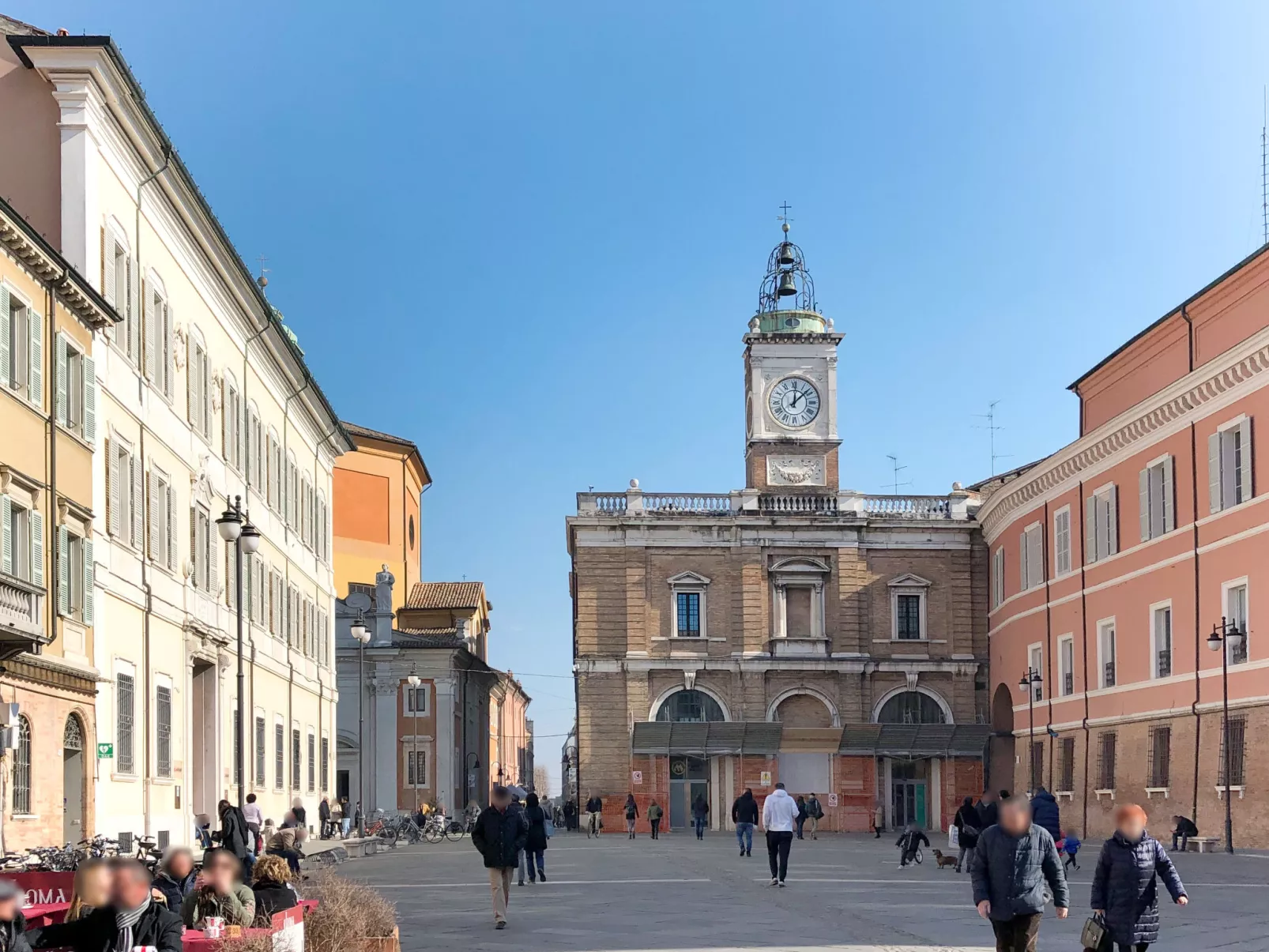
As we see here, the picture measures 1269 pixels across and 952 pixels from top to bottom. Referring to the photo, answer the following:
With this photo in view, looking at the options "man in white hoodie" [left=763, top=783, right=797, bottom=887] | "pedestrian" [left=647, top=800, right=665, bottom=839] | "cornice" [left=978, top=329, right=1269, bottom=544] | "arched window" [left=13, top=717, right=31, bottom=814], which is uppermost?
"cornice" [left=978, top=329, right=1269, bottom=544]

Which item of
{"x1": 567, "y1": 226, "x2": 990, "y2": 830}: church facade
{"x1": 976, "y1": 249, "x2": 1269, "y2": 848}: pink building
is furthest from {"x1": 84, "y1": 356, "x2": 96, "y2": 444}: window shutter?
{"x1": 567, "y1": 226, "x2": 990, "y2": 830}: church facade

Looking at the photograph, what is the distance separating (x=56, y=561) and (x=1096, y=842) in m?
30.7

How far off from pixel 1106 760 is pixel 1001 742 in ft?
58.3

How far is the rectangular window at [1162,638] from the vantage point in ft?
144

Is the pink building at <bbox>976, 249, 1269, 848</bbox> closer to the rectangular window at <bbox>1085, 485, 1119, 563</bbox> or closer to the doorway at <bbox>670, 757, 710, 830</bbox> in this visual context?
the rectangular window at <bbox>1085, 485, 1119, 563</bbox>

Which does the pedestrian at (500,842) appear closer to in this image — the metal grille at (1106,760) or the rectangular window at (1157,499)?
the rectangular window at (1157,499)

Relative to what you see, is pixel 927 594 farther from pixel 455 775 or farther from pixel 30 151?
pixel 30 151

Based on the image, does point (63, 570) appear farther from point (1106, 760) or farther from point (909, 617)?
point (909, 617)

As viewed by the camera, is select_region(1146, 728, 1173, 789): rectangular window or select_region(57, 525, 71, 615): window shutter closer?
select_region(57, 525, 71, 615): window shutter

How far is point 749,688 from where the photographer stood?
66625 mm

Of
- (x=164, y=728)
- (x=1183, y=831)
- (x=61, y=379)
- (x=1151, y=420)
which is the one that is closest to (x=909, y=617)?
(x=1151, y=420)

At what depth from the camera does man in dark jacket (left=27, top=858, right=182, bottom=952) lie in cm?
1002

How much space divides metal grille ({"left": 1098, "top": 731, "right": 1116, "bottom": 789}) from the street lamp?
8.20 m

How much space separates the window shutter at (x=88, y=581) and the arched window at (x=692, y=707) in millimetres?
42007
